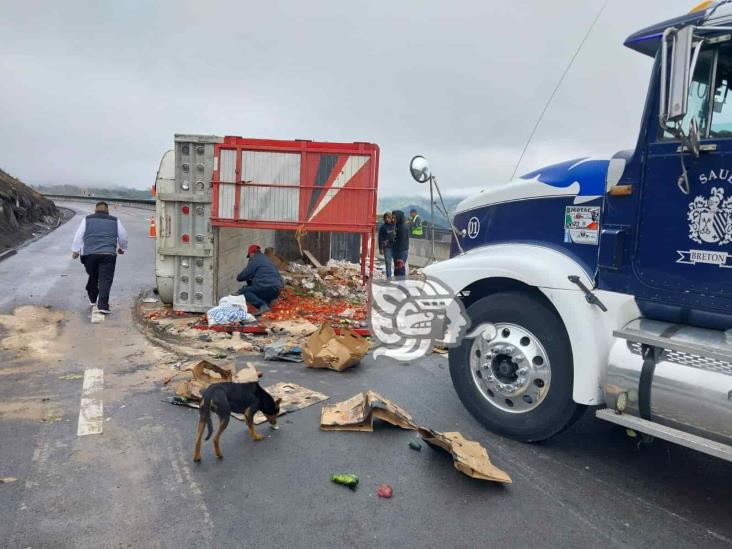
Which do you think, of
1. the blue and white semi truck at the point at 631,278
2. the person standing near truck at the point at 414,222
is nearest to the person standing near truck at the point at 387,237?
the person standing near truck at the point at 414,222

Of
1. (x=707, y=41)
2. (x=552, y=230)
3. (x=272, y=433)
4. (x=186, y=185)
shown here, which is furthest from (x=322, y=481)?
(x=186, y=185)

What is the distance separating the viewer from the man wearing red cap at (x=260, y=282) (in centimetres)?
797

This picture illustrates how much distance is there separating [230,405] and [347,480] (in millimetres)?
971

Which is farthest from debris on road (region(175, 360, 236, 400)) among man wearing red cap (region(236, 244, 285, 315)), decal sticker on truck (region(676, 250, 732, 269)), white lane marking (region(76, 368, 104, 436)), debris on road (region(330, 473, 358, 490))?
decal sticker on truck (region(676, 250, 732, 269))

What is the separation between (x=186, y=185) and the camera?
7.64 meters

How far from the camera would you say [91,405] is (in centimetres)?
455

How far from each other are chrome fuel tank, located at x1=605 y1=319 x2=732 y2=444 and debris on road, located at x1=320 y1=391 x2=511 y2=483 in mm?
882

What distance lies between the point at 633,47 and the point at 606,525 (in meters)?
2.97

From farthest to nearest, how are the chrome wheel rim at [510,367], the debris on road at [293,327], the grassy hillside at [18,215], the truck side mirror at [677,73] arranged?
the grassy hillside at [18,215] → the debris on road at [293,327] → the chrome wheel rim at [510,367] → the truck side mirror at [677,73]

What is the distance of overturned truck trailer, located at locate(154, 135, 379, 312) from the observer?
24.9 ft

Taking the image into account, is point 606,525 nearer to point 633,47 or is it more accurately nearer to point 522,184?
point 522,184

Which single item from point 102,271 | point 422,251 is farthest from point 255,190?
point 422,251

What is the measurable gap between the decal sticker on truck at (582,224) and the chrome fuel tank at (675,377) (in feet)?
2.12

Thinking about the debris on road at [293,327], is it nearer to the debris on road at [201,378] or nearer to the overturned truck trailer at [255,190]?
the overturned truck trailer at [255,190]
